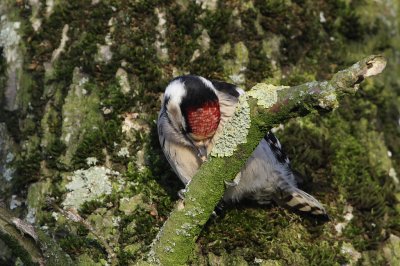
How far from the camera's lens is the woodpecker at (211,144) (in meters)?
4.54

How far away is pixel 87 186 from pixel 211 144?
2.97 feet

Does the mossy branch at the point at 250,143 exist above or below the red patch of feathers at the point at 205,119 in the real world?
above

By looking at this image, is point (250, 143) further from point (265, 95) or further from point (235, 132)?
point (265, 95)

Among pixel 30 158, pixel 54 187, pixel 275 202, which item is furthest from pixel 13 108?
pixel 275 202

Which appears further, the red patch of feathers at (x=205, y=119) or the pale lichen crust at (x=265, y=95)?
the red patch of feathers at (x=205, y=119)

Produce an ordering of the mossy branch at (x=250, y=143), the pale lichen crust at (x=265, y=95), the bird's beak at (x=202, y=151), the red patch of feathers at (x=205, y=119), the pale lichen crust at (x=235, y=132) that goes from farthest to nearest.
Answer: the bird's beak at (x=202, y=151)
the red patch of feathers at (x=205, y=119)
the pale lichen crust at (x=235, y=132)
the pale lichen crust at (x=265, y=95)
the mossy branch at (x=250, y=143)

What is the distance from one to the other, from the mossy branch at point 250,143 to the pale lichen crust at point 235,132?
0.08ft

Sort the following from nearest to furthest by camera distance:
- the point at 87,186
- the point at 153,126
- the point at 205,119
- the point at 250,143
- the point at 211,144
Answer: the point at 250,143 < the point at 87,186 < the point at 205,119 < the point at 211,144 < the point at 153,126

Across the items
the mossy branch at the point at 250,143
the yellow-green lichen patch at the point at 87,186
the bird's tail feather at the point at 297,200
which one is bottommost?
the bird's tail feather at the point at 297,200

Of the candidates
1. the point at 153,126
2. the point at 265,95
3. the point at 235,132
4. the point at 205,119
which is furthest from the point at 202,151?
the point at 265,95

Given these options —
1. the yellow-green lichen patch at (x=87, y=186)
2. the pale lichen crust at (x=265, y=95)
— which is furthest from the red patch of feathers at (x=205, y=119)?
the pale lichen crust at (x=265, y=95)

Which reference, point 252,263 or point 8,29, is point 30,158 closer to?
point 8,29

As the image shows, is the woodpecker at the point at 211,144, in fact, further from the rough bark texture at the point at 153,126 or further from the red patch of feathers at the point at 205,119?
the rough bark texture at the point at 153,126

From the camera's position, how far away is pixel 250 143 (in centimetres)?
331
